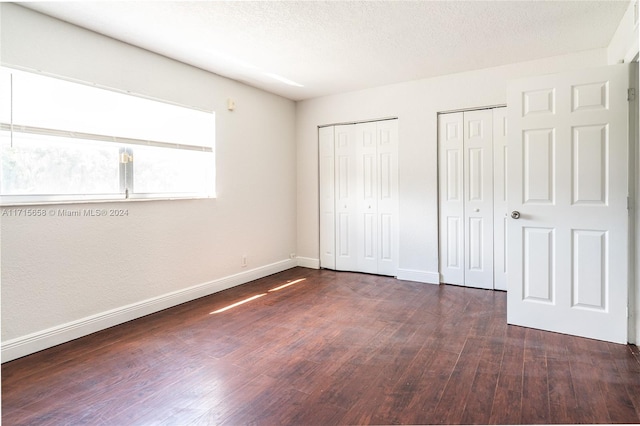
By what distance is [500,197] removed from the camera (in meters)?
4.14

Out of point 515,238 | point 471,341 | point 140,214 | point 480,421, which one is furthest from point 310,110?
point 480,421

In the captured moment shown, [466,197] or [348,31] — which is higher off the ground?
[348,31]

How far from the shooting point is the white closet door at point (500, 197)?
411 cm

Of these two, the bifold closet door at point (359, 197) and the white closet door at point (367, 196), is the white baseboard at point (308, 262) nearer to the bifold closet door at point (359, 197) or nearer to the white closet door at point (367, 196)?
the bifold closet door at point (359, 197)

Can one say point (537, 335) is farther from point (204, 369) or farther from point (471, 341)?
point (204, 369)

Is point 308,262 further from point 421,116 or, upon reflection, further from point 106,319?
point 106,319

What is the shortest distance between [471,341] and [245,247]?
116 inches

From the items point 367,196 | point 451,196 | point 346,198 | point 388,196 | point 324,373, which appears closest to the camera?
point 324,373

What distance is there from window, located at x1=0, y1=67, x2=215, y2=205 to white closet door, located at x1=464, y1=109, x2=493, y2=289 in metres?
3.18

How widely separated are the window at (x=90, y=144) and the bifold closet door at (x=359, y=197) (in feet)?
6.37

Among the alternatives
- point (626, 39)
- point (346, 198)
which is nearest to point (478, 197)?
point (346, 198)

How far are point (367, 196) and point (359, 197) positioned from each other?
4.9 inches

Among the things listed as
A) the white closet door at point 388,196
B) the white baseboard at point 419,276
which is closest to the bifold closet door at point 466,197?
the white baseboard at point 419,276

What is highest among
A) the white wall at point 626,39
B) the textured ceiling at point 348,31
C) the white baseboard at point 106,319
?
the textured ceiling at point 348,31
